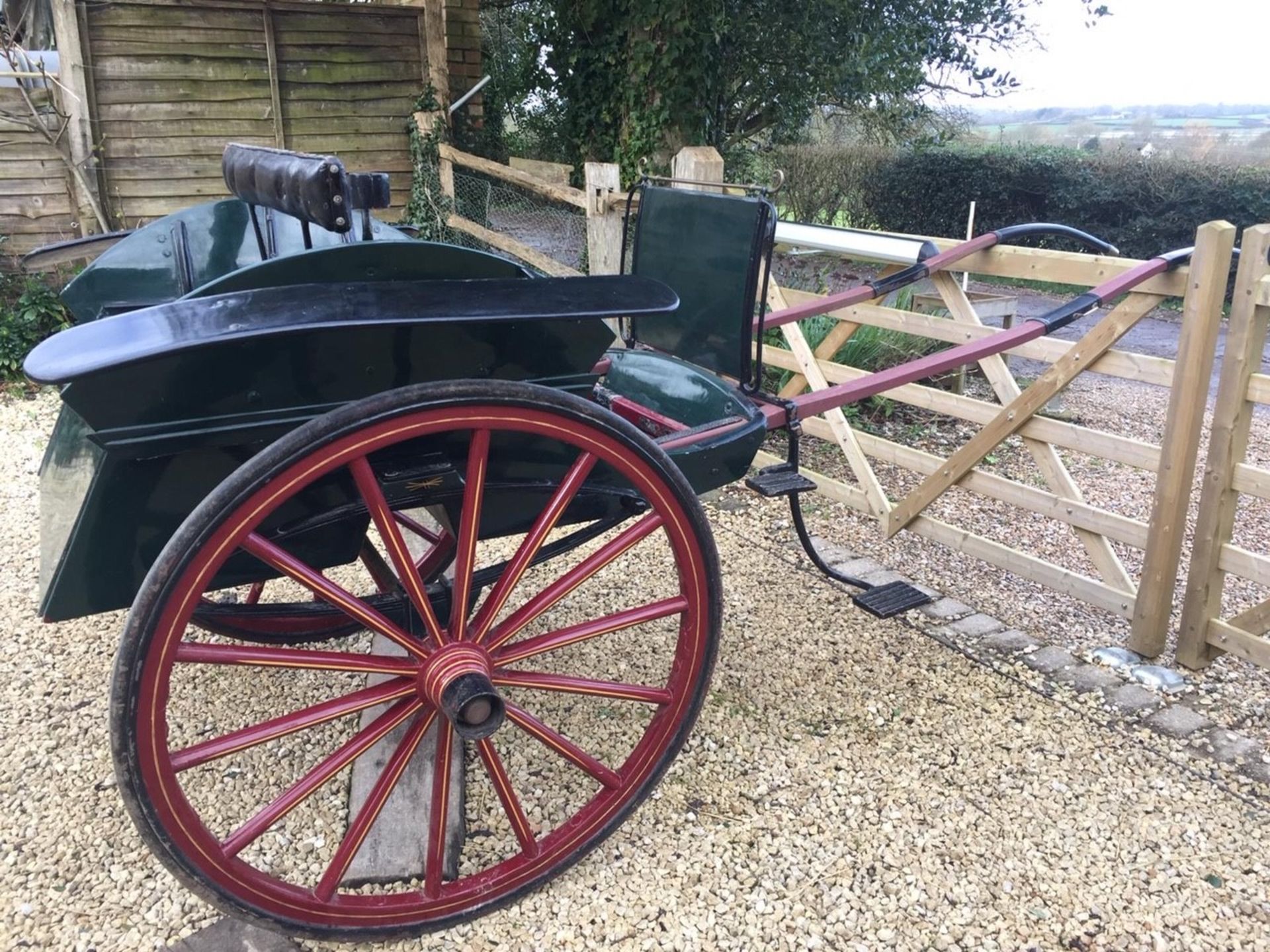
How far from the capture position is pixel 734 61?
659 centimetres

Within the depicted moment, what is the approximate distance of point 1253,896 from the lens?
198 centimetres

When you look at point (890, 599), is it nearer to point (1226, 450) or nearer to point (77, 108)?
point (1226, 450)

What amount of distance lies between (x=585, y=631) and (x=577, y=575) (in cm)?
11

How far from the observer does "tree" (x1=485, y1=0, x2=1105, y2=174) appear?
20.3 feet

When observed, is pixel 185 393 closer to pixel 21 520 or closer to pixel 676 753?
pixel 676 753

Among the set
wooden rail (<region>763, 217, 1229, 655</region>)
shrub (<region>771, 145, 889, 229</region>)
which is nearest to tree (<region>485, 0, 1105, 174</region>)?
shrub (<region>771, 145, 889, 229</region>)

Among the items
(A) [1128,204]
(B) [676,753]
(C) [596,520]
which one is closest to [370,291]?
(C) [596,520]

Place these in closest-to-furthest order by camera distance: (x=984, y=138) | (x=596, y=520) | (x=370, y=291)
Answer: (x=370, y=291) → (x=596, y=520) → (x=984, y=138)

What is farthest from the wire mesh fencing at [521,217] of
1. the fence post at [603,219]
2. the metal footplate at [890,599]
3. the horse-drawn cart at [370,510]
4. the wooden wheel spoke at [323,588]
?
the wooden wheel spoke at [323,588]

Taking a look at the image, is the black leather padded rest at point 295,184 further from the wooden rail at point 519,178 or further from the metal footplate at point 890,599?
the wooden rail at point 519,178

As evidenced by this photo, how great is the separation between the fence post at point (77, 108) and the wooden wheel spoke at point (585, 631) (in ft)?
18.3

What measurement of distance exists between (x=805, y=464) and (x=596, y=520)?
2645 mm

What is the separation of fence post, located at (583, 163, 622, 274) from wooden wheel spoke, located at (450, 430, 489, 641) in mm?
2915

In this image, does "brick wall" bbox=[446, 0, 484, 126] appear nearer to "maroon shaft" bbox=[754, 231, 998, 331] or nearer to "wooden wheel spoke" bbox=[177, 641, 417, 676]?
"maroon shaft" bbox=[754, 231, 998, 331]
